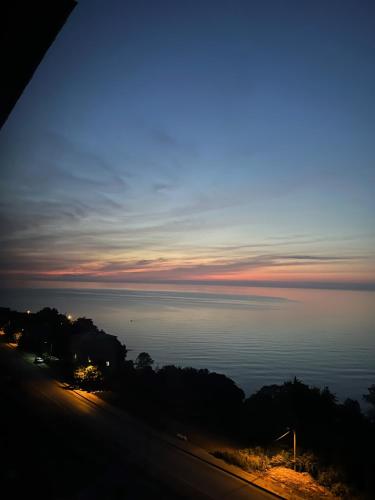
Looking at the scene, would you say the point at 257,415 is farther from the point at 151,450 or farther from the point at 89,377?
the point at 89,377

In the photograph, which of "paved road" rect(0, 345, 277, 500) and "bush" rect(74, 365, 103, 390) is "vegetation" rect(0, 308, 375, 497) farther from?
"paved road" rect(0, 345, 277, 500)

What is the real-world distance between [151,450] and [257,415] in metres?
17.3

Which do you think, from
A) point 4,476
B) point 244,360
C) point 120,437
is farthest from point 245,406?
point 244,360

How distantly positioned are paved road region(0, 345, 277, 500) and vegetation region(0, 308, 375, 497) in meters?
1.93

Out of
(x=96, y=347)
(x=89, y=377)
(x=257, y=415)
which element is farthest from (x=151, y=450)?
(x=96, y=347)

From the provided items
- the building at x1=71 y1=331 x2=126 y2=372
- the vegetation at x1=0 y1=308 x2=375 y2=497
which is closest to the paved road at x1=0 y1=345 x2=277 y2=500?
the vegetation at x1=0 y1=308 x2=375 y2=497

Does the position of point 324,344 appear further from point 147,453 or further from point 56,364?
point 147,453

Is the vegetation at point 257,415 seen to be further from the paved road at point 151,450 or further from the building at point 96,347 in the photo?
the paved road at point 151,450

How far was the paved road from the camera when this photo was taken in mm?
14211

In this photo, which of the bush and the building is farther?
the building

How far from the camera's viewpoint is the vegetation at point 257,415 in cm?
1694

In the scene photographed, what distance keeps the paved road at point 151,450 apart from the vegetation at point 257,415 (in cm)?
193

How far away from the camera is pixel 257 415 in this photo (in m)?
31.2

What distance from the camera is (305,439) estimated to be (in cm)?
2031
